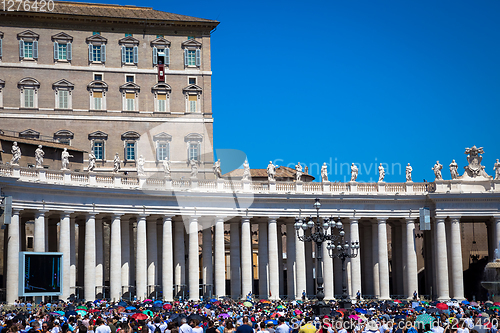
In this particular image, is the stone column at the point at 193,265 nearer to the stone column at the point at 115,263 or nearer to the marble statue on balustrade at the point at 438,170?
the stone column at the point at 115,263

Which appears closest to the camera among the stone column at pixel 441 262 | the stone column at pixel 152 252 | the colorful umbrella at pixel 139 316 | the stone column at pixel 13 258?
the colorful umbrella at pixel 139 316

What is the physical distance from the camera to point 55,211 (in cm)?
6438

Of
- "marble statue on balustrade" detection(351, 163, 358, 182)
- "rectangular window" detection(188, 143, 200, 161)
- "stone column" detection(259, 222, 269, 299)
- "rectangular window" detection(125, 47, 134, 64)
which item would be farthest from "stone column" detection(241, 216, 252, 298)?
"rectangular window" detection(125, 47, 134, 64)

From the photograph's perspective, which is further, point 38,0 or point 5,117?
point 38,0

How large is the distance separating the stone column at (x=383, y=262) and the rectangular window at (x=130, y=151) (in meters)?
31.2

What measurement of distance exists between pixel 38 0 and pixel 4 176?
40.1m

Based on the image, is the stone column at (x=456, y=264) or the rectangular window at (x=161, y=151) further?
the rectangular window at (x=161, y=151)

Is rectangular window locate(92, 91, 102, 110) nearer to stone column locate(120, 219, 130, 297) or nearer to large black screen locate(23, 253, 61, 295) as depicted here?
stone column locate(120, 219, 130, 297)

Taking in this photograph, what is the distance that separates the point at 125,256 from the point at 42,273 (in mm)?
15078

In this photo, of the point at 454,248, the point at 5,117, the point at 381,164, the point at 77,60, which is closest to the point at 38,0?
the point at 77,60

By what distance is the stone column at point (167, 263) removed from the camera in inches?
2728

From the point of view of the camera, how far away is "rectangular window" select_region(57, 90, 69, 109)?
87794 mm

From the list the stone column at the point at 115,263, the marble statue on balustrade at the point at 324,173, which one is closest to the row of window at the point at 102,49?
the marble statue on balustrade at the point at 324,173

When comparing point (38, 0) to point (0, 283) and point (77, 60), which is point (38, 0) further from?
point (0, 283)
